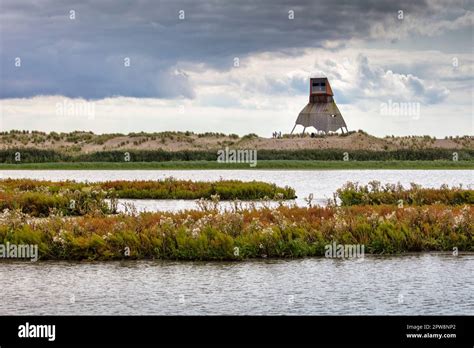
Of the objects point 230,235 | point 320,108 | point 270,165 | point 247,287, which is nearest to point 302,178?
point 270,165

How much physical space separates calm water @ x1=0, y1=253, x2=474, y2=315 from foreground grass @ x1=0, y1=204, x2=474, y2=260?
742mm

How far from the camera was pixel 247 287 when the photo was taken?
20422 mm

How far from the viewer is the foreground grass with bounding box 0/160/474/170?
290 ft

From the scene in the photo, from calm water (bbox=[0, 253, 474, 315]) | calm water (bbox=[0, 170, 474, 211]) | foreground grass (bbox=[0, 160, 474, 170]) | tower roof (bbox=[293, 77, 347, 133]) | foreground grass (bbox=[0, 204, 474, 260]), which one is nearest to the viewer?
calm water (bbox=[0, 253, 474, 315])

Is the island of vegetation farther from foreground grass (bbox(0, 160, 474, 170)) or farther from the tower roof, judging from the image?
the tower roof

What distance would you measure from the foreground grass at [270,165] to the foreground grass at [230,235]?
60.7 m

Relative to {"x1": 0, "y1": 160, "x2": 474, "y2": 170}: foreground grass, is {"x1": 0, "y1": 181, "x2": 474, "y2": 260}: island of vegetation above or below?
below

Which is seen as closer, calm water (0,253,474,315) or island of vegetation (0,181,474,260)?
calm water (0,253,474,315)

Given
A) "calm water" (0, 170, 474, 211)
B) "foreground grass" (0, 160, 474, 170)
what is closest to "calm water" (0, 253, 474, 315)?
"calm water" (0, 170, 474, 211)

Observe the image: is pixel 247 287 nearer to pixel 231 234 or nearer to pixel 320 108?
pixel 231 234

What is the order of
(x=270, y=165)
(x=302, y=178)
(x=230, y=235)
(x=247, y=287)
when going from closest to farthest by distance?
(x=247, y=287)
(x=230, y=235)
(x=302, y=178)
(x=270, y=165)

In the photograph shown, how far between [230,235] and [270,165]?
65.1 metres
